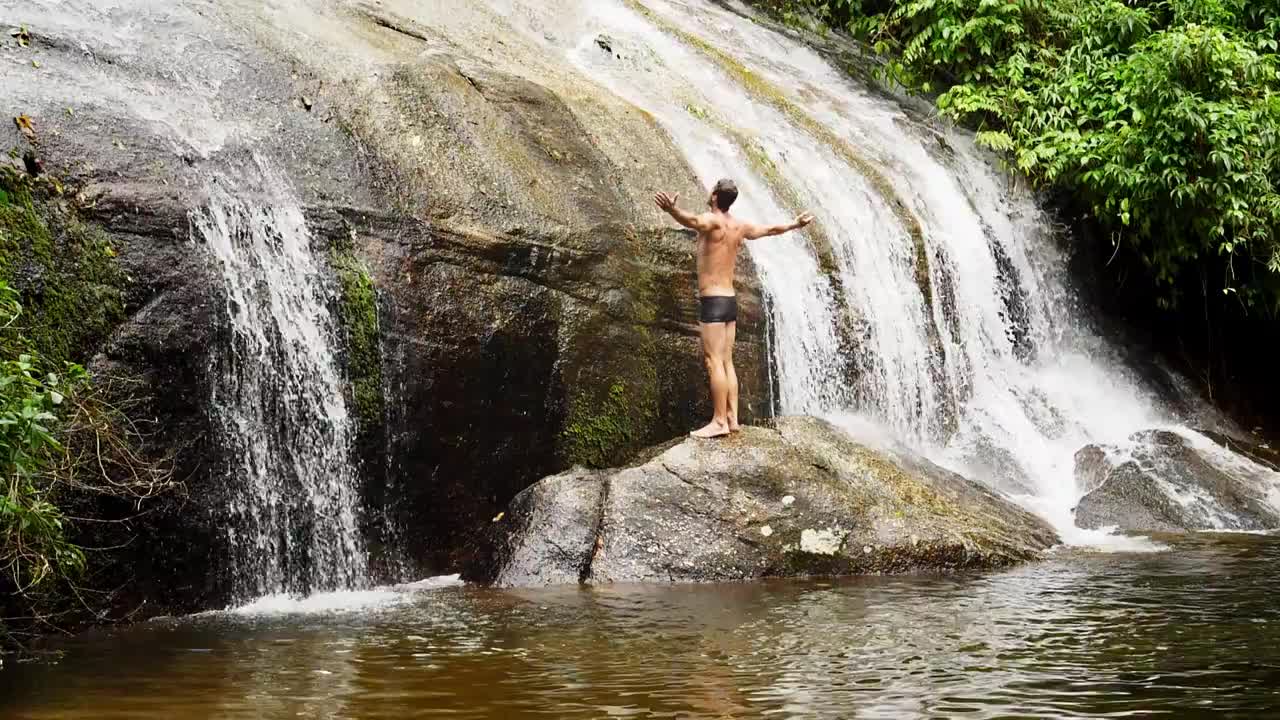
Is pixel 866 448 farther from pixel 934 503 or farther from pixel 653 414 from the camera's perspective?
pixel 653 414

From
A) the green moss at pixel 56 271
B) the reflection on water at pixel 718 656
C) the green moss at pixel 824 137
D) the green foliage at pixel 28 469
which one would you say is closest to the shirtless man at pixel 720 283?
the reflection on water at pixel 718 656

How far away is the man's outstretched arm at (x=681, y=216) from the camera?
8.80 meters

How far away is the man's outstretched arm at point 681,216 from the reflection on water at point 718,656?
106 inches

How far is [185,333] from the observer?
7496 mm

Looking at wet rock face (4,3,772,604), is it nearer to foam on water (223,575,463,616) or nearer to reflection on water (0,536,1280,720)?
foam on water (223,575,463,616)

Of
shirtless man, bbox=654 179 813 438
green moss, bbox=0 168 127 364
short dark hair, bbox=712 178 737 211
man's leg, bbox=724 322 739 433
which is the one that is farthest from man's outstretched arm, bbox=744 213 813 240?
green moss, bbox=0 168 127 364

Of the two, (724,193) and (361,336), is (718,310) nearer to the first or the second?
(724,193)

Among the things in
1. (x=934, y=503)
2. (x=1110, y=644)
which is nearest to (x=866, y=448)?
(x=934, y=503)

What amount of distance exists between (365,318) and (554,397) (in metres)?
1.47

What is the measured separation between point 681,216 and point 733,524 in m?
2.20

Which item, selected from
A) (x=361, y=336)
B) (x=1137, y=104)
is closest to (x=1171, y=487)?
(x=1137, y=104)

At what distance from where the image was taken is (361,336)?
8344mm

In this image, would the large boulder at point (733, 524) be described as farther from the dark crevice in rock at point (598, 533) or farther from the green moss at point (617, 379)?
the green moss at point (617, 379)

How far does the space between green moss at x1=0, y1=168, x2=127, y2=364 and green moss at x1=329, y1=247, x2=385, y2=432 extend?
1.43m
